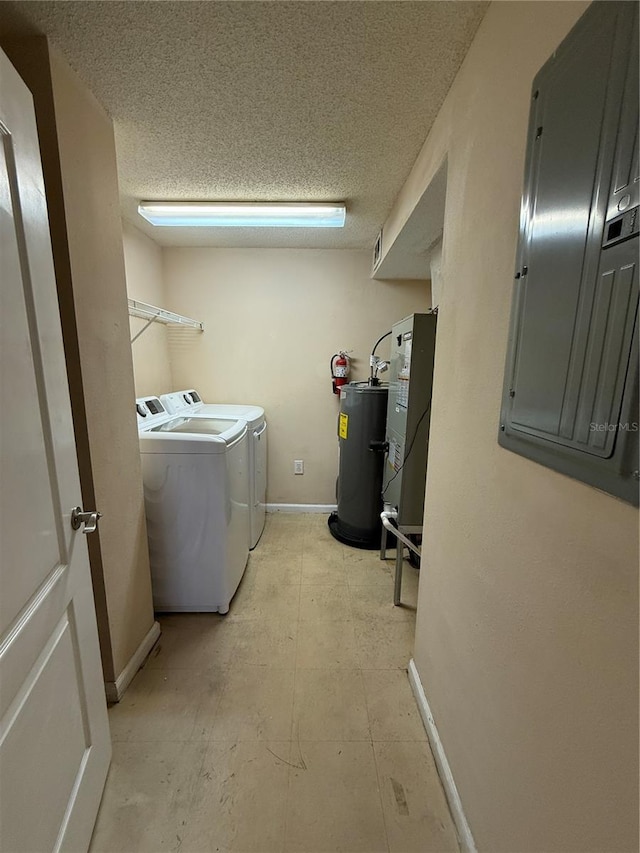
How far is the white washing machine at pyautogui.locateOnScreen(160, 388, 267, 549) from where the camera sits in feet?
7.58

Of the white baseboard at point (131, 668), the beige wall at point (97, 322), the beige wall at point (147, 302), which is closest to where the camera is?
the beige wall at point (97, 322)

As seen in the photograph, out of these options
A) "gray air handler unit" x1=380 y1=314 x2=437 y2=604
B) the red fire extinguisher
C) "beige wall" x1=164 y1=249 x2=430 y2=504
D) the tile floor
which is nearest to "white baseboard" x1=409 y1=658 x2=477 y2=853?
the tile floor

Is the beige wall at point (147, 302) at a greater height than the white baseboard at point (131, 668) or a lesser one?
greater

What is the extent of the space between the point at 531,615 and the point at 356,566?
1731 millimetres

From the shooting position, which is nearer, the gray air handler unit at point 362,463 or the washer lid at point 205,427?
the washer lid at point 205,427

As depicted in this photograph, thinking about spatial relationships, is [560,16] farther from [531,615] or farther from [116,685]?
[116,685]

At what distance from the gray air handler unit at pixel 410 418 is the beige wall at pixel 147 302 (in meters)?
1.67

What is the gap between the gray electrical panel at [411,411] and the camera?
5.56 feet

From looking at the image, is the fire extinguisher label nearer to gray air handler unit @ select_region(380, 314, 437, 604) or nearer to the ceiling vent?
gray air handler unit @ select_region(380, 314, 437, 604)

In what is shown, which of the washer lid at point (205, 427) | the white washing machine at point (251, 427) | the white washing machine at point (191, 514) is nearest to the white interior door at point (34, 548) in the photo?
the white washing machine at point (191, 514)

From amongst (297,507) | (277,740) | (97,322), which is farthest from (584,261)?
(297,507)

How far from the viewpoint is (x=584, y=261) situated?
21.1 inches

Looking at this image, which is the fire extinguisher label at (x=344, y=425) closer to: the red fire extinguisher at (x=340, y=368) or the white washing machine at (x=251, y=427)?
the red fire extinguisher at (x=340, y=368)

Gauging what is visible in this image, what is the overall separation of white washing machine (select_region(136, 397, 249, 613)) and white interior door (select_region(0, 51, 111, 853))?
0.73 meters
